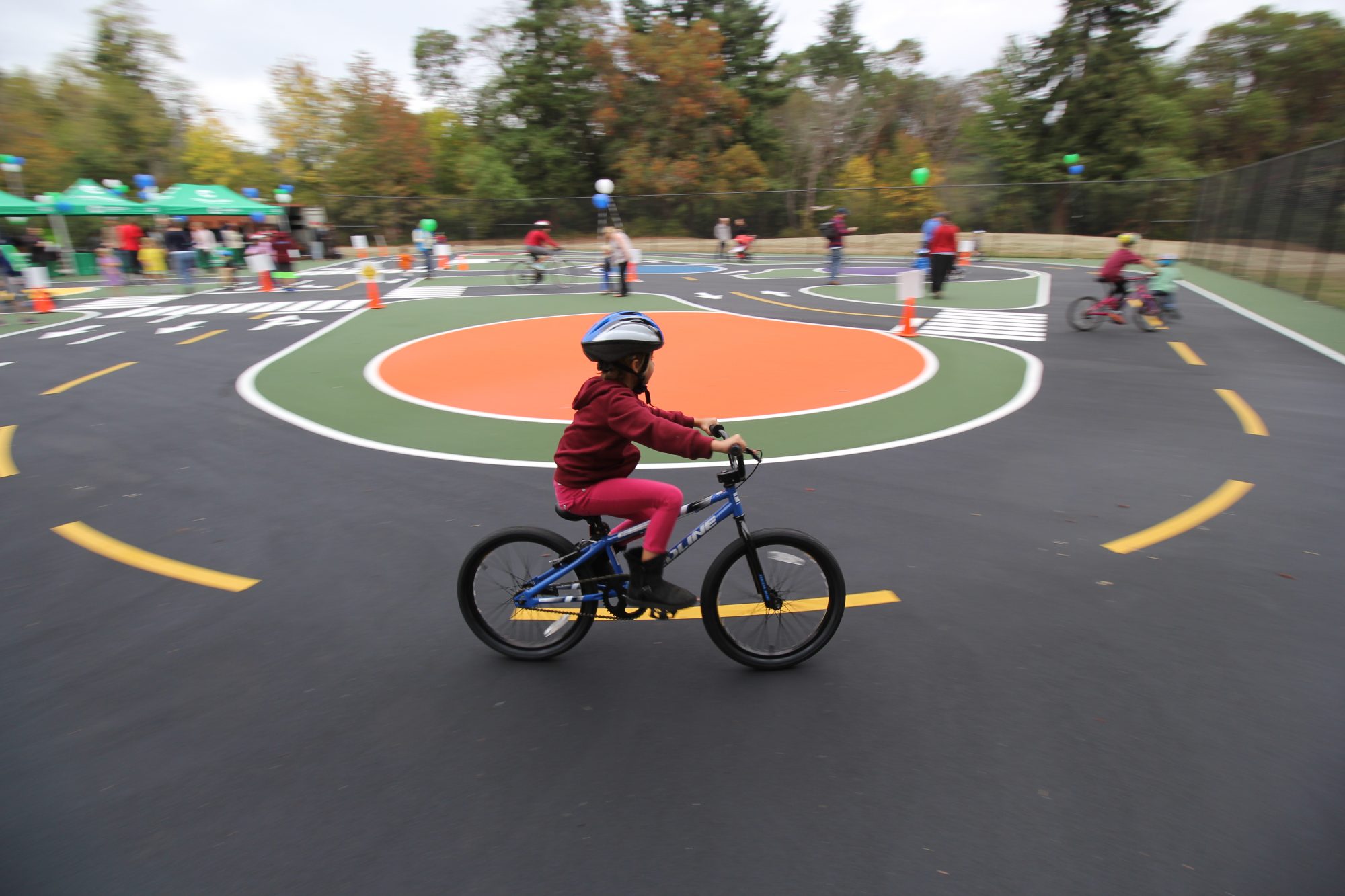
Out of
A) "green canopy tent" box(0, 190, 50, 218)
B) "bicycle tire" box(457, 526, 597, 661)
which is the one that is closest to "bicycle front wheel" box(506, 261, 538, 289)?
"green canopy tent" box(0, 190, 50, 218)

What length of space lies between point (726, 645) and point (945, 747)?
3.82 feet

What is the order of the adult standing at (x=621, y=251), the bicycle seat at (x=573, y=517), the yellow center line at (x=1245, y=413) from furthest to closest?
1. the adult standing at (x=621, y=251)
2. the yellow center line at (x=1245, y=413)
3. the bicycle seat at (x=573, y=517)

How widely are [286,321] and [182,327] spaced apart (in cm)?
203

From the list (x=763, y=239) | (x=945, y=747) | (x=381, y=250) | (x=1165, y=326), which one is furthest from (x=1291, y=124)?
(x=945, y=747)

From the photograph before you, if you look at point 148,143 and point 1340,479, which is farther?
point 148,143

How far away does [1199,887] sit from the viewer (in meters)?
2.67

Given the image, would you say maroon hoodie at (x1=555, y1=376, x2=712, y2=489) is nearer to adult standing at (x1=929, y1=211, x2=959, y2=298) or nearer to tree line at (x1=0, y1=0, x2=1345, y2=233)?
adult standing at (x1=929, y1=211, x2=959, y2=298)

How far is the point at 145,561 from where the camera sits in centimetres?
540

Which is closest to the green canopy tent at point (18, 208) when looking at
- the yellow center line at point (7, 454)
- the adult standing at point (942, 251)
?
the yellow center line at point (7, 454)

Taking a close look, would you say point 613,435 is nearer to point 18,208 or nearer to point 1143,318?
point 1143,318

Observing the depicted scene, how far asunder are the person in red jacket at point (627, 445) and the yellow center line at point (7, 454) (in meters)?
6.67

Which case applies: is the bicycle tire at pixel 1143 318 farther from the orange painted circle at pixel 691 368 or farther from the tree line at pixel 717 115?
the tree line at pixel 717 115

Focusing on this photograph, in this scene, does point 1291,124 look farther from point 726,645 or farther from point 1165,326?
point 726,645

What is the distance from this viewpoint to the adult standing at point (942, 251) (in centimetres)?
1767
